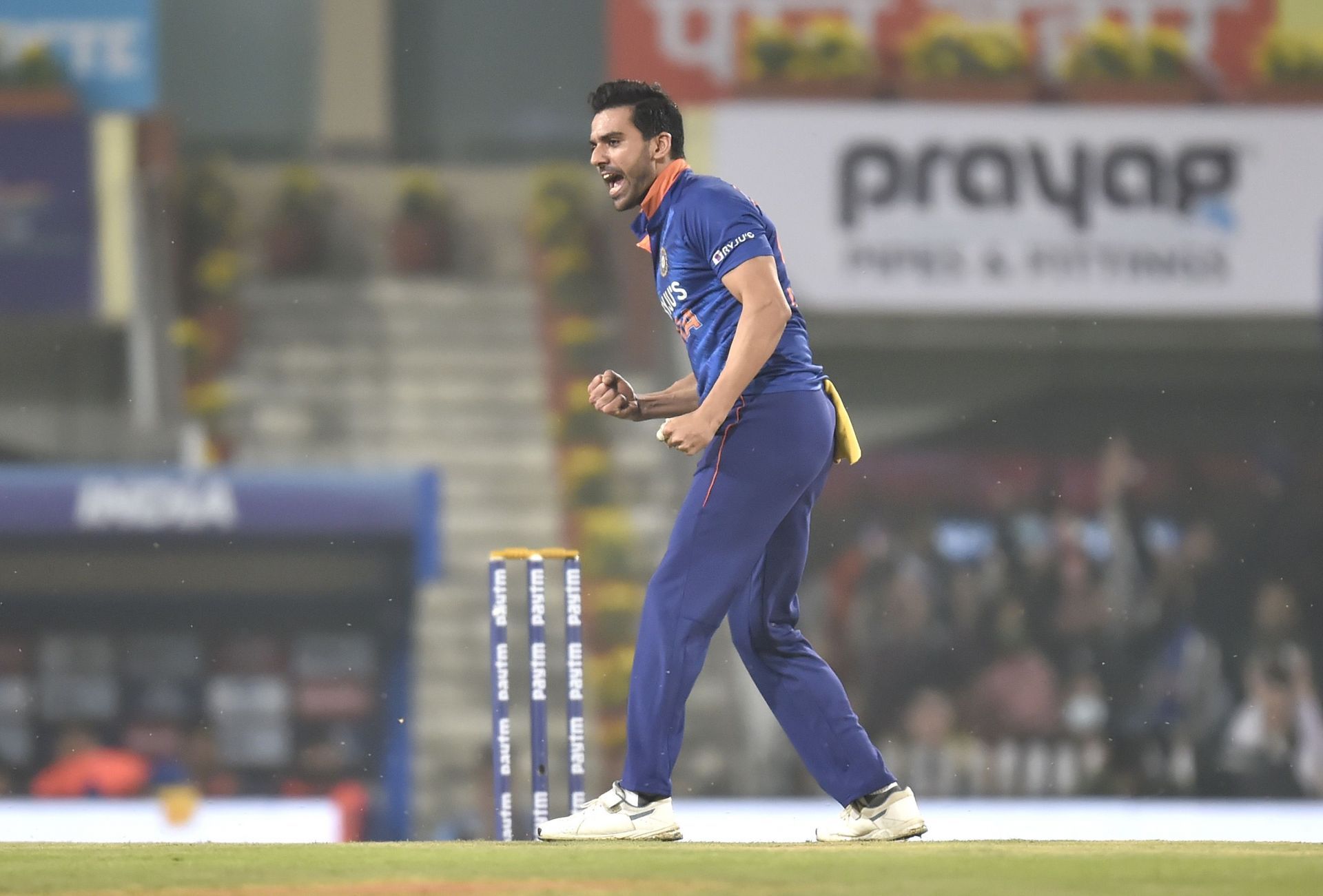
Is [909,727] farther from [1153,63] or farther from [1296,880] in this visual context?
[1296,880]

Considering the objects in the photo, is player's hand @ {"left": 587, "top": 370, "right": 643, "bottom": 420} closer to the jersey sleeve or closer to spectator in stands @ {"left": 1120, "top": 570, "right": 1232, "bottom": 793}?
Result: the jersey sleeve

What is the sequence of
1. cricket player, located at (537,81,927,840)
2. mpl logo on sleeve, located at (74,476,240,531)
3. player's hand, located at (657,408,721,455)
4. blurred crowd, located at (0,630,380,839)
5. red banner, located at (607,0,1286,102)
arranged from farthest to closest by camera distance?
red banner, located at (607,0,1286,102) → mpl logo on sleeve, located at (74,476,240,531) → blurred crowd, located at (0,630,380,839) → cricket player, located at (537,81,927,840) → player's hand, located at (657,408,721,455)

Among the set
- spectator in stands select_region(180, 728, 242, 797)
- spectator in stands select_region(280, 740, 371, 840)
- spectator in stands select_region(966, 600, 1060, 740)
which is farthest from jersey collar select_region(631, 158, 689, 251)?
spectator in stands select_region(966, 600, 1060, 740)

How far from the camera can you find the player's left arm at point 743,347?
3814 mm

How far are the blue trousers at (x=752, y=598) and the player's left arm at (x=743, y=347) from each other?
16cm

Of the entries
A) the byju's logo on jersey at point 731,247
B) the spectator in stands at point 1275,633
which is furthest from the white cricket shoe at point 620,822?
the spectator in stands at point 1275,633

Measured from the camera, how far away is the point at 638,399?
421cm

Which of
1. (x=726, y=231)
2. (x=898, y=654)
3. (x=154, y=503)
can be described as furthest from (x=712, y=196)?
(x=898, y=654)

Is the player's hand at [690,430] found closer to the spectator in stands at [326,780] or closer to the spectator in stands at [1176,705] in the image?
the spectator in stands at [326,780]

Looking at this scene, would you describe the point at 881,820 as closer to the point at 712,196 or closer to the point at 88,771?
the point at 712,196

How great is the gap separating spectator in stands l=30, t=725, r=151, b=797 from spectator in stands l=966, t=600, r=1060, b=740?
16.7ft

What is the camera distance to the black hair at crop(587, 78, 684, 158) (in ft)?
13.3

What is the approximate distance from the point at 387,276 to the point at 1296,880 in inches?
467

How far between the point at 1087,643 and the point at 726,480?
941cm
